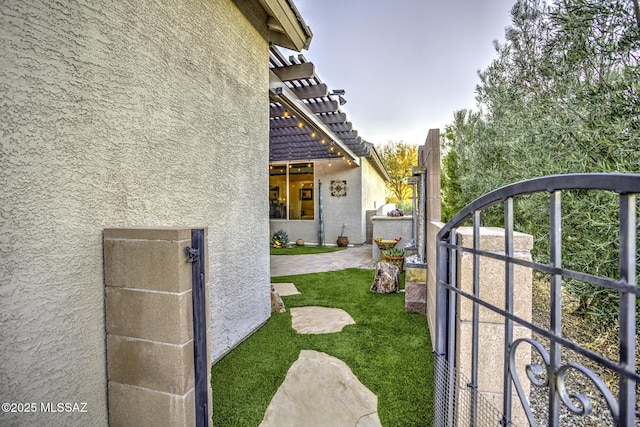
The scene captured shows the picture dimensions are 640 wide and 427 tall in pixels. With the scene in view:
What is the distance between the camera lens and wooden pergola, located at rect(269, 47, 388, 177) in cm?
428

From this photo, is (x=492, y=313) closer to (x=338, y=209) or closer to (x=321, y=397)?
(x=321, y=397)

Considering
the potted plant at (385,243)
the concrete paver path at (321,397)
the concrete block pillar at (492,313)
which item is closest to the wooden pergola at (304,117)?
the potted plant at (385,243)

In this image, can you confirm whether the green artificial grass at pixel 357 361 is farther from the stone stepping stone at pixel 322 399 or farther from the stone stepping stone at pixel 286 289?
the stone stepping stone at pixel 286 289

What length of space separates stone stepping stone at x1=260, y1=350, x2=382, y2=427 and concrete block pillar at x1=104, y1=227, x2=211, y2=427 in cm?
69

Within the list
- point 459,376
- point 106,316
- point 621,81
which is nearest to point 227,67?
point 106,316

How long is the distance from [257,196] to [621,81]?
337 centimetres

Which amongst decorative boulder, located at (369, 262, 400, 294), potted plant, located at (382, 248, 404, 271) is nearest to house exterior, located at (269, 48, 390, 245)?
potted plant, located at (382, 248, 404, 271)

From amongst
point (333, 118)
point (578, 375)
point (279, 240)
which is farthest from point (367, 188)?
point (578, 375)

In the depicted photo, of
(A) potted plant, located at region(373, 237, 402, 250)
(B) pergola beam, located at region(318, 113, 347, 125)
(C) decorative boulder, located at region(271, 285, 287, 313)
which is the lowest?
(C) decorative boulder, located at region(271, 285, 287, 313)

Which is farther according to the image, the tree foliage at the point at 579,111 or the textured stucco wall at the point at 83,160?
the tree foliage at the point at 579,111

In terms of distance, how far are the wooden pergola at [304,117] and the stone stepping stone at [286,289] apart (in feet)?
9.67

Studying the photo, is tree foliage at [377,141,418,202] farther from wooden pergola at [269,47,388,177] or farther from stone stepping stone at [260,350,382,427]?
stone stepping stone at [260,350,382,427]

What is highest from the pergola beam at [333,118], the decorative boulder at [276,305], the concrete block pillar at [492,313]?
the pergola beam at [333,118]

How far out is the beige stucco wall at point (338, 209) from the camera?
10844 millimetres
